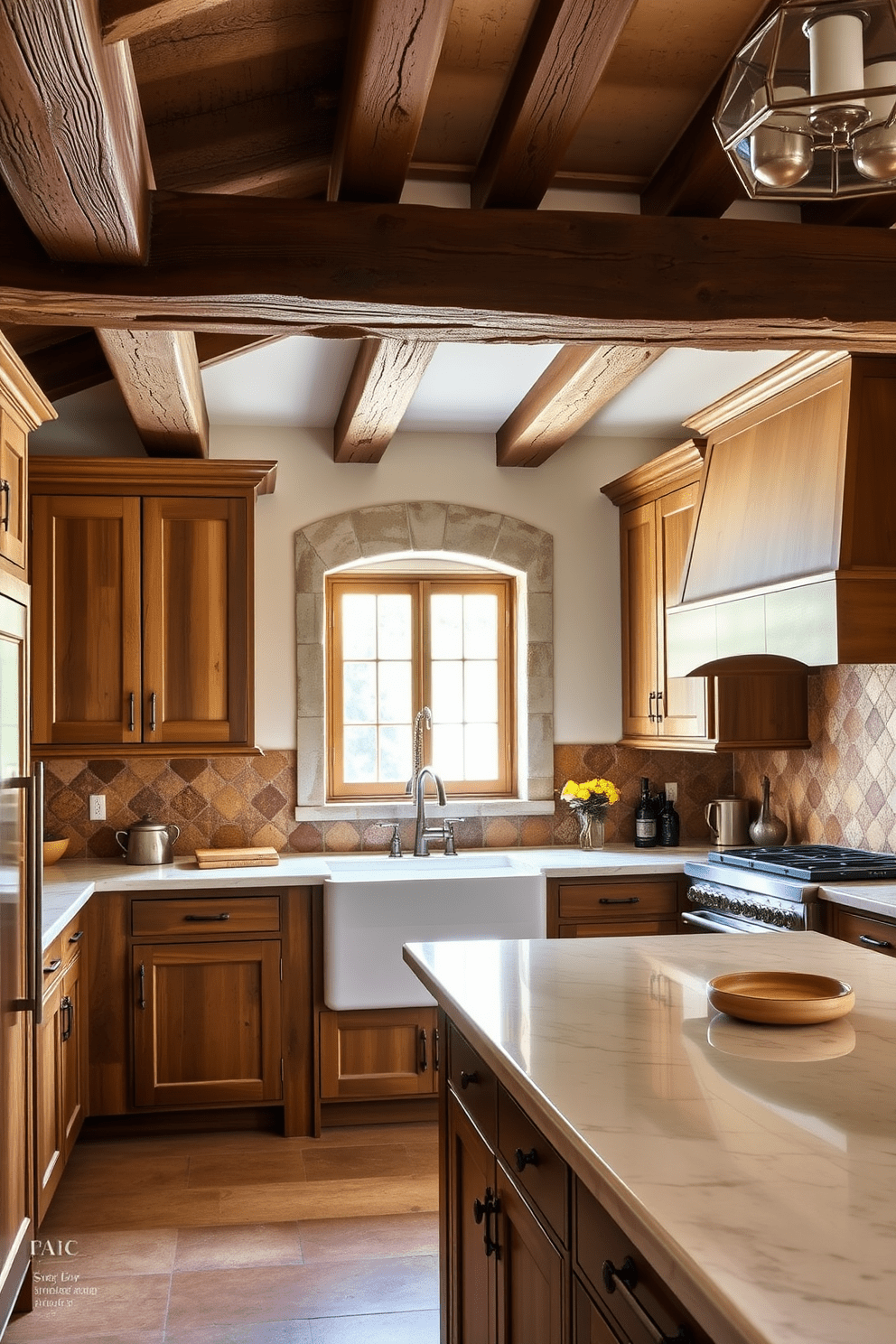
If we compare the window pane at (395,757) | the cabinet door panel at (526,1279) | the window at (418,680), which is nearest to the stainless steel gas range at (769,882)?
the window at (418,680)

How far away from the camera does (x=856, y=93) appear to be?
142cm

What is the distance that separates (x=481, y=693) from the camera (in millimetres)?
5500

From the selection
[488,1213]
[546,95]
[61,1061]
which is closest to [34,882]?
[61,1061]

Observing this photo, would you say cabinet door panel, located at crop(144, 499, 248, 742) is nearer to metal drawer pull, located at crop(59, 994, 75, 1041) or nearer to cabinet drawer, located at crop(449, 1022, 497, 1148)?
metal drawer pull, located at crop(59, 994, 75, 1041)

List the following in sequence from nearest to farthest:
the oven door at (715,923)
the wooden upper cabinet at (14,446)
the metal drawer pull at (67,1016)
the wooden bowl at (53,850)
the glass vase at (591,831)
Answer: the wooden upper cabinet at (14,446) < the metal drawer pull at (67,1016) < the oven door at (715,923) < the wooden bowl at (53,850) < the glass vase at (591,831)

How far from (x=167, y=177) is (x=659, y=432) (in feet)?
9.65

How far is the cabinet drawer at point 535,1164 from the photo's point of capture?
5.70 ft

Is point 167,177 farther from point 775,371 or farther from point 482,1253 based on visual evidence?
point 482,1253

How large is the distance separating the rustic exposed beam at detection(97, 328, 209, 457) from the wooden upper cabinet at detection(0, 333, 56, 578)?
26 centimetres

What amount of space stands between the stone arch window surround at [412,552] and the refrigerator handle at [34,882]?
83.2 inches

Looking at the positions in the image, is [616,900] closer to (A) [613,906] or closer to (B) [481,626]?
(A) [613,906]

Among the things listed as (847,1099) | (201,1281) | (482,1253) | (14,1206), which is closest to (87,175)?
(847,1099)

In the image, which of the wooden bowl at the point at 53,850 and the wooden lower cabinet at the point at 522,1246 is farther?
the wooden bowl at the point at 53,850

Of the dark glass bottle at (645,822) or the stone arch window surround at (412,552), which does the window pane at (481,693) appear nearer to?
the stone arch window surround at (412,552)
